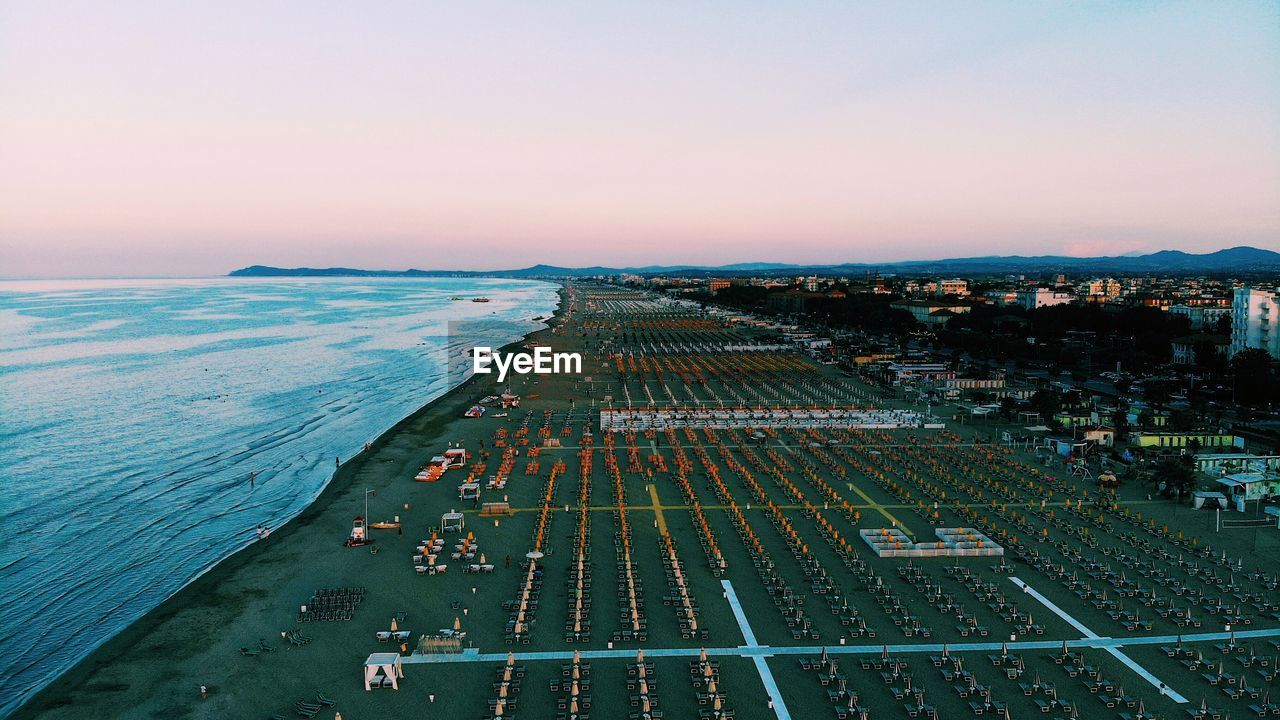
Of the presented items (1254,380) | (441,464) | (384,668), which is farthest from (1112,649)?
(1254,380)

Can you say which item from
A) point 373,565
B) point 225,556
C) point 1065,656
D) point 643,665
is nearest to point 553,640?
point 643,665

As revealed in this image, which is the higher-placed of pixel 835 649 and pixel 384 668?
pixel 384 668

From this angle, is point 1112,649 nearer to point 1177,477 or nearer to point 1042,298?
point 1177,477

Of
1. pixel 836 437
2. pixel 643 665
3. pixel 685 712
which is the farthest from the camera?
pixel 836 437

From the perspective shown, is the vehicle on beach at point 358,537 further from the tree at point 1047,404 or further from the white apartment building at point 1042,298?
the white apartment building at point 1042,298

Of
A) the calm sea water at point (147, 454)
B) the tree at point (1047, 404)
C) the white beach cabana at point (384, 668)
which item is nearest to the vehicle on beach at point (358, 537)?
the calm sea water at point (147, 454)

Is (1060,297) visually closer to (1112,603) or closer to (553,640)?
(1112,603)
